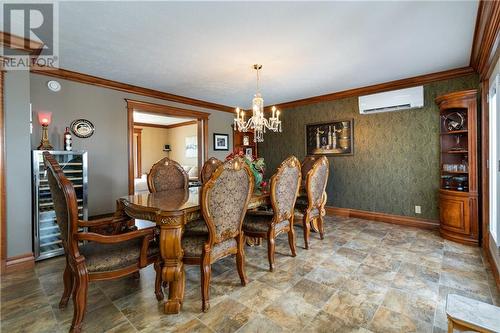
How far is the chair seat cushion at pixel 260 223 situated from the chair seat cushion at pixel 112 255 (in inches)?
36.7

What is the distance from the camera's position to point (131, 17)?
79.4 inches

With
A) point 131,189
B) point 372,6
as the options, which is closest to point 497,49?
point 372,6

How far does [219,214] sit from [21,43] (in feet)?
8.95

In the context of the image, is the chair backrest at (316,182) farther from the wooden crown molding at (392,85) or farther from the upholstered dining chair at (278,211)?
the wooden crown molding at (392,85)

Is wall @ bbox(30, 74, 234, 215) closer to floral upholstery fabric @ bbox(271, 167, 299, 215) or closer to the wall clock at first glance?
the wall clock

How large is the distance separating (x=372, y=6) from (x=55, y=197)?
2835 mm

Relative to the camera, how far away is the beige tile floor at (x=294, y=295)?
1595 millimetres

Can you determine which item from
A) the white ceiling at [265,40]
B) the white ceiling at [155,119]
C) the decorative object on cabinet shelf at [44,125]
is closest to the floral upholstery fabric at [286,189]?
the white ceiling at [265,40]

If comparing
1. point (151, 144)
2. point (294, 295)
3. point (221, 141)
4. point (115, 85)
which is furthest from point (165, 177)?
point (151, 144)

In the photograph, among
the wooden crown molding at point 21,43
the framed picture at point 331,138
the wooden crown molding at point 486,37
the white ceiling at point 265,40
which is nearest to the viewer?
the wooden crown molding at point 486,37

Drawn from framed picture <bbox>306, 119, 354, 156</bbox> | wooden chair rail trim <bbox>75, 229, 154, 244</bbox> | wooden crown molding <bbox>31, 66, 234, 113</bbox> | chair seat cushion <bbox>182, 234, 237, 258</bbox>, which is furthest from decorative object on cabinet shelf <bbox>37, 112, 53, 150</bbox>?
framed picture <bbox>306, 119, 354, 156</bbox>

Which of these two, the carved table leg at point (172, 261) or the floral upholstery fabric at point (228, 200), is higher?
the floral upholstery fabric at point (228, 200)

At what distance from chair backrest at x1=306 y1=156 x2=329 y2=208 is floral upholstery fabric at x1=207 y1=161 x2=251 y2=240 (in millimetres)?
1164

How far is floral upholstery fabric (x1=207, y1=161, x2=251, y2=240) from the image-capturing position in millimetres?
1701
